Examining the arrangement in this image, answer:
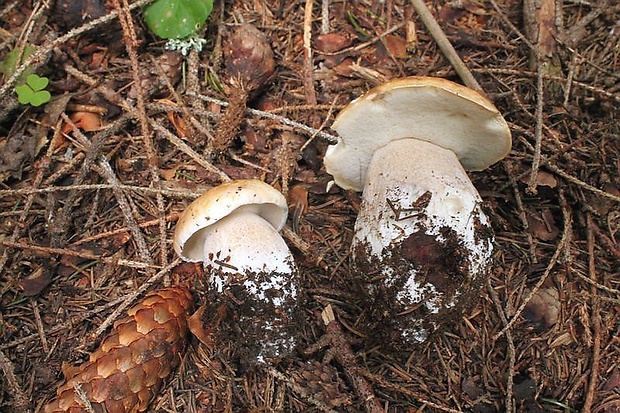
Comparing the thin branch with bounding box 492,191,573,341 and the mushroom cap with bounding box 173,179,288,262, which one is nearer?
the mushroom cap with bounding box 173,179,288,262

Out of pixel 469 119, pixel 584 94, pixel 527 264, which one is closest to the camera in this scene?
pixel 469 119

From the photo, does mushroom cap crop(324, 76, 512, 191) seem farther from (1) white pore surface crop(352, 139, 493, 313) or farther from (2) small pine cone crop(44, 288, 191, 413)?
(2) small pine cone crop(44, 288, 191, 413)

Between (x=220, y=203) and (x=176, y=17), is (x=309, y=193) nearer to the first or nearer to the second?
(x=220, y=203)

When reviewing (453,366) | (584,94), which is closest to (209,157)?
(453,366)

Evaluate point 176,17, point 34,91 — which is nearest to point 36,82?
point 34,91

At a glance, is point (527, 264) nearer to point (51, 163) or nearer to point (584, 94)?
point (584, 94)

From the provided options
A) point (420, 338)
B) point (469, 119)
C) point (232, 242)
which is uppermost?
point (469, 119)

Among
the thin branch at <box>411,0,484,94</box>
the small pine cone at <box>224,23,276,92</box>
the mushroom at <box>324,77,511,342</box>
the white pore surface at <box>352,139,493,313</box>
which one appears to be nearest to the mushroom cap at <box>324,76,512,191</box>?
the mushroom at <box>324,77,511,342</box>
